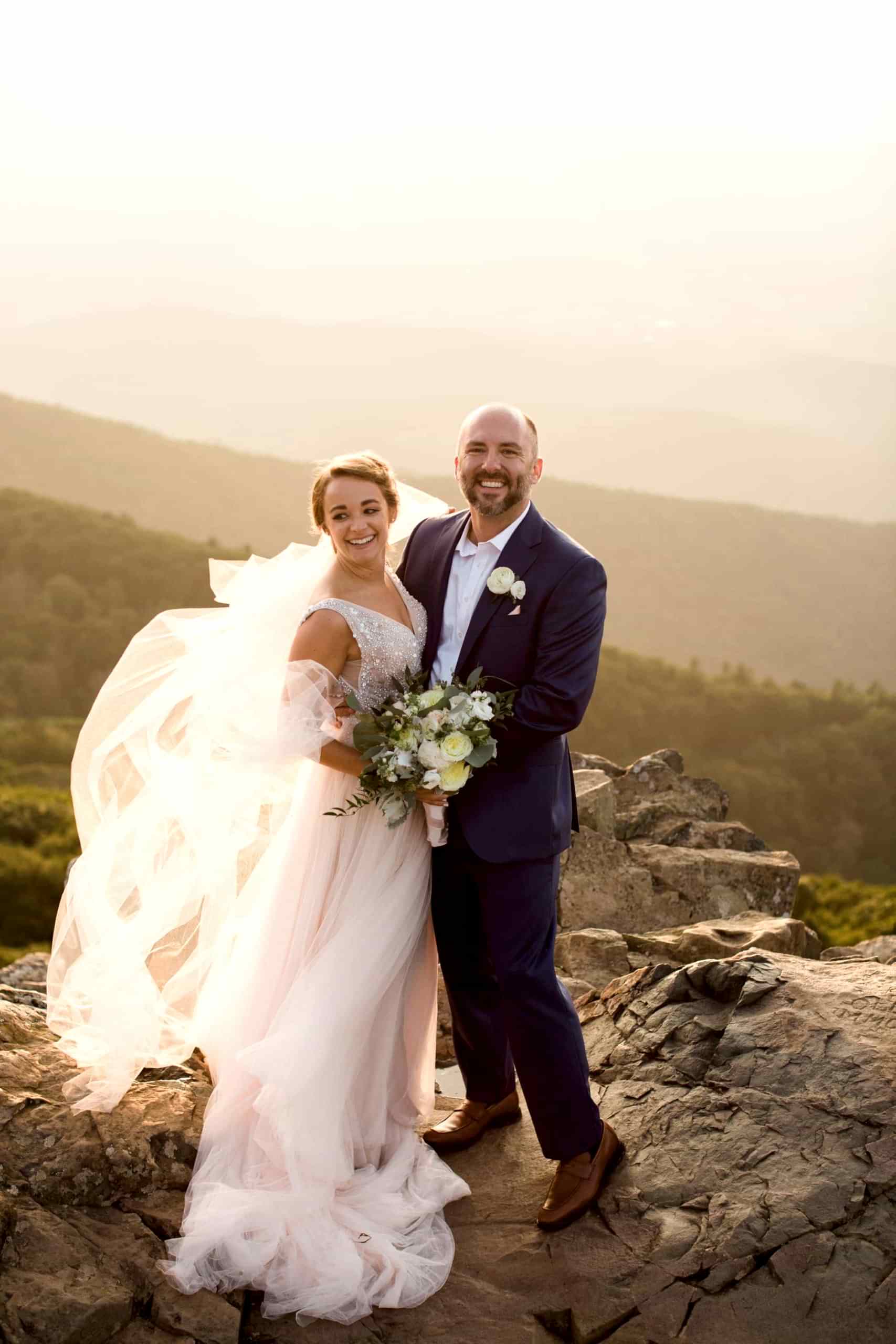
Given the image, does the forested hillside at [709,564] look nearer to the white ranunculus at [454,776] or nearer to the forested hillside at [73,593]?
the forested hillside at [73,593]

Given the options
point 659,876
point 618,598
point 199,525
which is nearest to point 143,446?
point 199,525

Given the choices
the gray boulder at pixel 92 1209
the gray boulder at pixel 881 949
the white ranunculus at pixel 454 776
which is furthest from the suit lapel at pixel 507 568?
the gray boulder at pixel 881 949

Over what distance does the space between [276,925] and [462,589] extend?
1.42 metres

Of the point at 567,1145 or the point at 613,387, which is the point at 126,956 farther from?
the point at 613,387

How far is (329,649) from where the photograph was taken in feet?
12.7

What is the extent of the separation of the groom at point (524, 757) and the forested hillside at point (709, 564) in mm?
19723

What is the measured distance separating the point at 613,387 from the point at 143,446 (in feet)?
51.4

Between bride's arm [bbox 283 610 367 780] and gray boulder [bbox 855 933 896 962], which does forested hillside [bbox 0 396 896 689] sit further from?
bride's arm [bbox 283 610 367 780]

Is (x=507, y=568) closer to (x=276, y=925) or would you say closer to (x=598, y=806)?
(x=276, y=925)

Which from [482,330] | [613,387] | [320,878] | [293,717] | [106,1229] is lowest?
[106,1229]

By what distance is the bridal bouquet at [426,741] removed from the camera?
3623 millimetres

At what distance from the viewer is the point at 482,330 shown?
43594mm

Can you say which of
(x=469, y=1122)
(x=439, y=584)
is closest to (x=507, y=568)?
(x=439, y=584)

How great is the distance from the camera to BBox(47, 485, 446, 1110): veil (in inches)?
163
